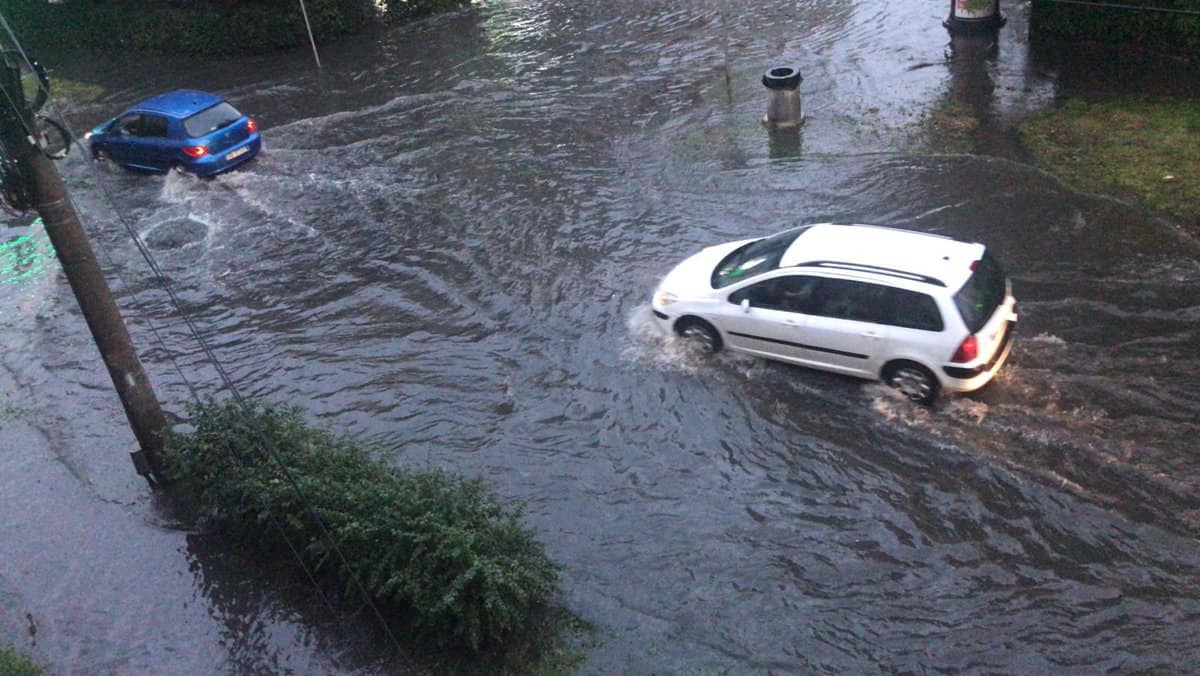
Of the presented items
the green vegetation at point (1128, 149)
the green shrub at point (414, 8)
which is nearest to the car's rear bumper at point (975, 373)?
the green vegetation at point (1128, 149)

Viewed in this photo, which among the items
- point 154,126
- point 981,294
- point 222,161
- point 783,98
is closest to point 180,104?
point 154,126

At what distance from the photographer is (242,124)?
18344 millimetres

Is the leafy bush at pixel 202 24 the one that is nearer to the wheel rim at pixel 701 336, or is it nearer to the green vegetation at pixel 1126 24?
the green vegetation at pixel 1126 24

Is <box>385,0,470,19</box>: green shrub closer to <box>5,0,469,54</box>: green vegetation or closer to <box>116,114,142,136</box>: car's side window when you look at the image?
<box>5,0,469,54</box>: green vegetation

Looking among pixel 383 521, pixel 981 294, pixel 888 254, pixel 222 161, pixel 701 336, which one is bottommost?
pixel 701 336

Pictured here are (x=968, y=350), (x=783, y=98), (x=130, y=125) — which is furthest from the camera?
(x=130, y=125)

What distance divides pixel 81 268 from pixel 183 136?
9.83 metres

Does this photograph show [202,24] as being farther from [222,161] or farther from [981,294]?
[981,294]

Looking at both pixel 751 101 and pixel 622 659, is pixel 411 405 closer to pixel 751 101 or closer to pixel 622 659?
pixel 622 659

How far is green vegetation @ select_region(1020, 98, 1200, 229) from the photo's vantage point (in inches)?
512

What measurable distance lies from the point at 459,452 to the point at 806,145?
9073 millimetres

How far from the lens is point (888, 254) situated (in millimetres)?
10125

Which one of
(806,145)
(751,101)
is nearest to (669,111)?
(751,101)

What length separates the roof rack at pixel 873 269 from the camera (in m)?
9.62
